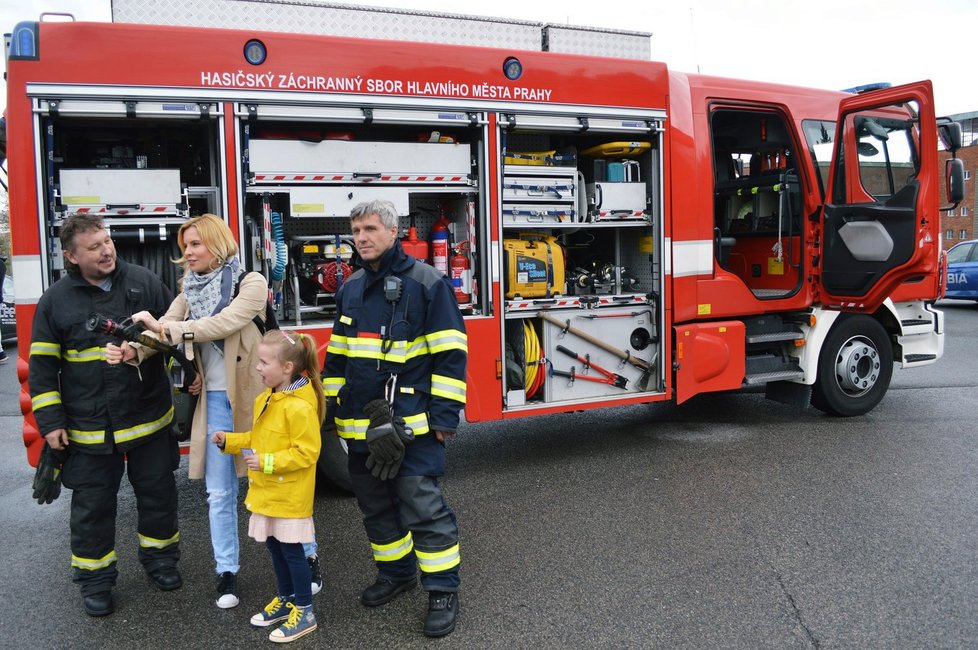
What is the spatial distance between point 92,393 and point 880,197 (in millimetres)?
6096

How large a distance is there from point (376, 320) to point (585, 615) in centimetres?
158

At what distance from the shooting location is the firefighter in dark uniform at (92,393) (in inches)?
139

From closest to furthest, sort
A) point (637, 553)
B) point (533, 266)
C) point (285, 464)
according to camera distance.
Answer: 1. point (285, 464)
2. point (637, 553)
3. point (533, 266)

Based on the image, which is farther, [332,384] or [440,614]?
[332,384]

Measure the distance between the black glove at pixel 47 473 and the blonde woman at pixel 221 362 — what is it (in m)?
0.59

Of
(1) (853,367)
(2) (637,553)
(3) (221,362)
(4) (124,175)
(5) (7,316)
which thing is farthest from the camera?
(5) (7,316)

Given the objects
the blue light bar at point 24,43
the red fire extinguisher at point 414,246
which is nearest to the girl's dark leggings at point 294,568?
the red fire extinguisher at point 414,246

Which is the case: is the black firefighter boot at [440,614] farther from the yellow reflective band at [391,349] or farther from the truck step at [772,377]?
the truck step at [772,377]

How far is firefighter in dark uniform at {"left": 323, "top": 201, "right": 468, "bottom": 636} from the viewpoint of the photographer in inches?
131

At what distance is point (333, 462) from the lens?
510cm

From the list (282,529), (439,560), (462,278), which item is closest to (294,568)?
(282,529)

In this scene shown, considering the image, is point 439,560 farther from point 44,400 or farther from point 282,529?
point 44,400

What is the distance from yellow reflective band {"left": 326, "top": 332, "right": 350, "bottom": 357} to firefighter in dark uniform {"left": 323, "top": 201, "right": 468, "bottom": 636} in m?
0.04

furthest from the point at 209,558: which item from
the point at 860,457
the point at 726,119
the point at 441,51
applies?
the point at 726,119
